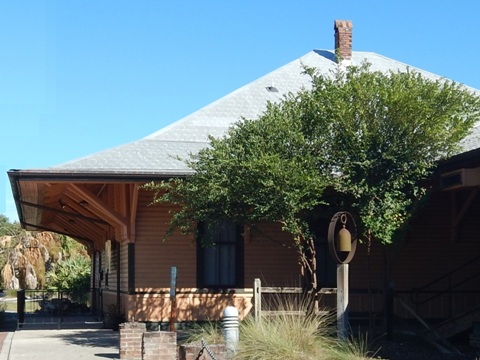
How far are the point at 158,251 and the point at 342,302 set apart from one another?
641 cm

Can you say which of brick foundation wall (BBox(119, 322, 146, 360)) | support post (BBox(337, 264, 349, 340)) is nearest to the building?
brick foundation wall (BBox(119, 322, 146, 360))

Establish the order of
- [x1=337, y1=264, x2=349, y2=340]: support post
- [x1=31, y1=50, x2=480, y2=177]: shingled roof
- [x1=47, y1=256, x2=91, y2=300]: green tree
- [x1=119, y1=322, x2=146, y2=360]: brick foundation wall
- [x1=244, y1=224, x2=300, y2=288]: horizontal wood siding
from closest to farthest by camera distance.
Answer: [x1=337, y1=264, x2=349, y2=340]: support post, [x1=119, y1=322, x2=146, y2=360]: brick foundation wall, [x1=31, y1=50, x2=480, y2=177]: shingled roof, [x1=244, y1=224, x2=300, y2=288]: horizontal wood siding, [x1=47, y1=256, x2=91, y2=300]: green tree

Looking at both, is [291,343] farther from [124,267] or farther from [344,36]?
[344,36]

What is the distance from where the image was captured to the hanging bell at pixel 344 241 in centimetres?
1380

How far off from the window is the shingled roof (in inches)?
81.1

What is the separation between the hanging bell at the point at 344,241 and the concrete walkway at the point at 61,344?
4.35 metres

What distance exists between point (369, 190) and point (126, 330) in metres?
4.87

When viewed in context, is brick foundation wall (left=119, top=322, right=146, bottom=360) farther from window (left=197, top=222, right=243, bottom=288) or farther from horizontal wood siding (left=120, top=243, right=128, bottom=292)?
horizontal wood siding (left=120, top=243, right=128, bottom=292)

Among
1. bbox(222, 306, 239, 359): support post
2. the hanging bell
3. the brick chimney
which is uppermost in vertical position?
the brick chimney

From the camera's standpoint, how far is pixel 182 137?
20562 millimetres

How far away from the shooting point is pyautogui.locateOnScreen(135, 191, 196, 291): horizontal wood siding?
19.0 meters

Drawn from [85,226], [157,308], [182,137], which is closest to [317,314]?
[157,308]

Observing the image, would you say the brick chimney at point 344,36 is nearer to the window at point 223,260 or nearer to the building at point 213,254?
the building at point 213,254

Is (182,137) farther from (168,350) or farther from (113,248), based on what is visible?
(168,350)
